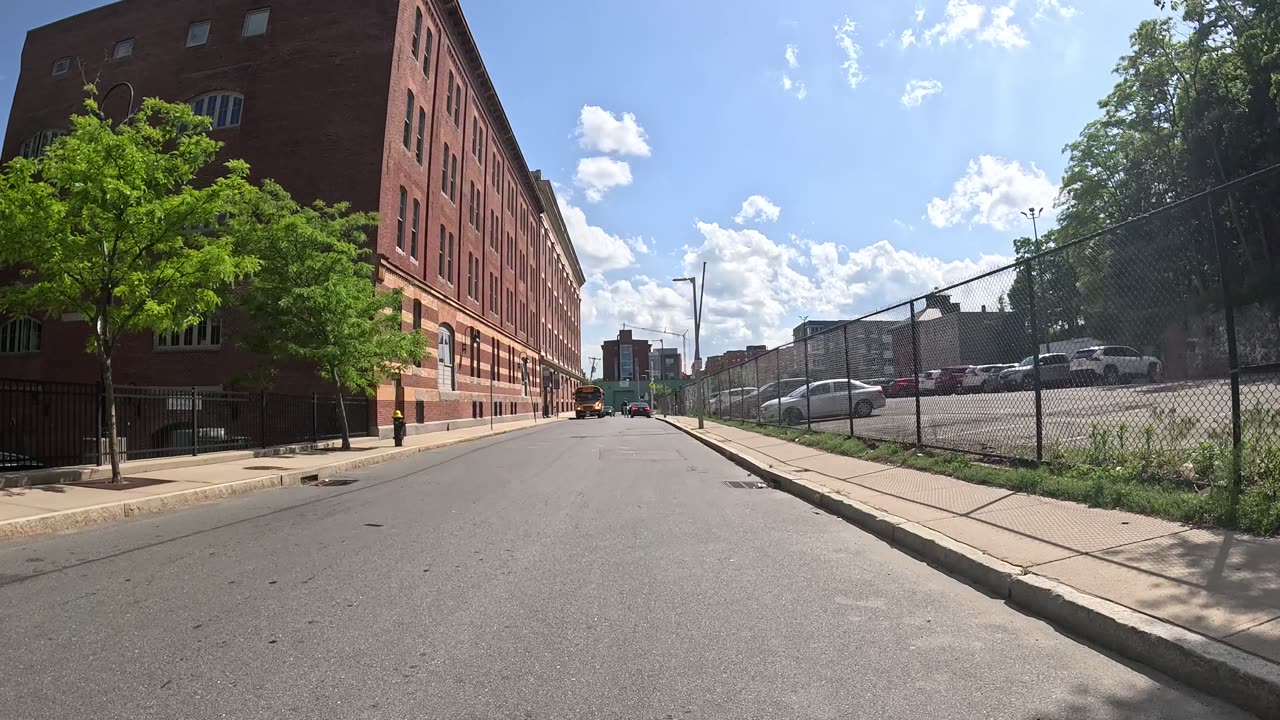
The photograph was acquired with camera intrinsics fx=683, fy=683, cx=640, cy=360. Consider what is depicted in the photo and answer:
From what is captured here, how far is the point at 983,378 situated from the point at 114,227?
1290 cm

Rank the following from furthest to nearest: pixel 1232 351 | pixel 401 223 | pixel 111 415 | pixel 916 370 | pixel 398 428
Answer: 1. pixel 401 223
2. pixel 398 428
3. pixel 111 415
4. pixel 916 370
5. pixel 1232 351

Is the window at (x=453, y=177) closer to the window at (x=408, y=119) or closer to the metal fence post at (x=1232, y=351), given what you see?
the window at (x=408, y=119)

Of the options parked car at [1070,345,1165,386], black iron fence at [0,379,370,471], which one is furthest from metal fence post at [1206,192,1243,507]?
black iron fence at [0,379,370,471]

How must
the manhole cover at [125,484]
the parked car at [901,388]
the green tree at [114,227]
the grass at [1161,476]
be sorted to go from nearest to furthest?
1. the grass at [1161,476]
2. the green tree at [114,227]
3. the manhole cover at [125,484]
4. the parked car at [901,388]

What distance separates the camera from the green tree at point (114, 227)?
10.2m

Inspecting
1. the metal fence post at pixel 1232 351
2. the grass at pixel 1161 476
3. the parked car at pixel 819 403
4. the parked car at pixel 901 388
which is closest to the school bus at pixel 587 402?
the parked car at pixel 819 403

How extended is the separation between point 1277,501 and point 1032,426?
3.18 metres

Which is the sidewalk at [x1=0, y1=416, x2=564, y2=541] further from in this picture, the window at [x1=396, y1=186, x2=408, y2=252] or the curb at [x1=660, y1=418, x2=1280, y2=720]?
the window at [x1=396, y1=186, x2=408, y2=252]

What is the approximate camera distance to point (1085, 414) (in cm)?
756

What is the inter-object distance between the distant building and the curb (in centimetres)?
15283

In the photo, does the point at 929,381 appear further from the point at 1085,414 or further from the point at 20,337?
the point at 20,337

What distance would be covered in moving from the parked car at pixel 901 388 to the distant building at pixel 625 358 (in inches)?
5747

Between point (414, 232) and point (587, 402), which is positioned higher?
point (414, 232)

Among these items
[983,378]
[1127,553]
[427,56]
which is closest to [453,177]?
[427,56]
